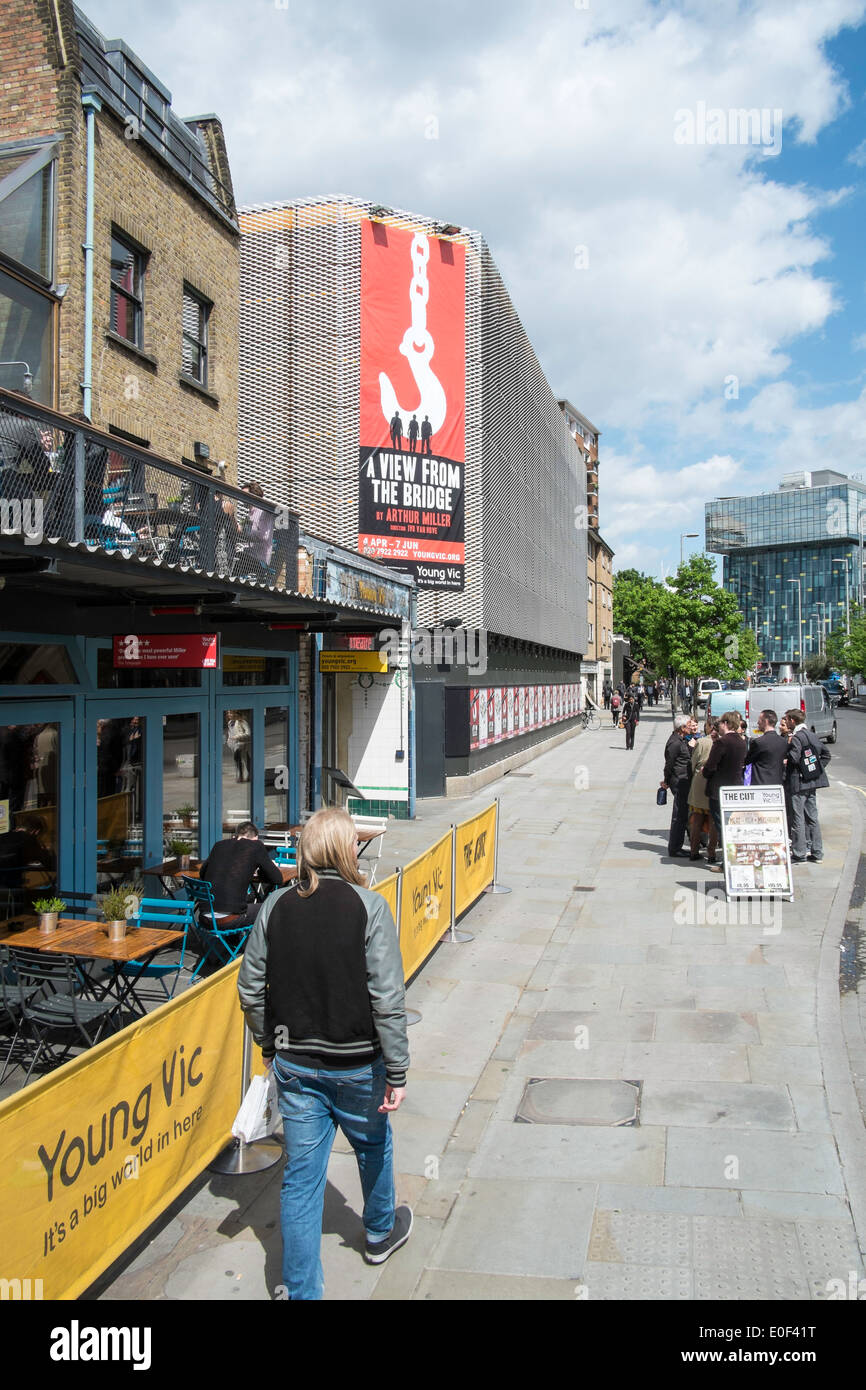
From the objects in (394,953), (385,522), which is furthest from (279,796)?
(394,953)

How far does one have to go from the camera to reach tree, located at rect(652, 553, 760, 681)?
5031cm

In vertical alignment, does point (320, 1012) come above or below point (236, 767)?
below

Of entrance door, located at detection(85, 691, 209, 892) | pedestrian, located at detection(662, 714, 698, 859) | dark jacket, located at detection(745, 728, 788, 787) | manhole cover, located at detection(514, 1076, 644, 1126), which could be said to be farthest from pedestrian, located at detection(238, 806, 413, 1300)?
pedestrian, located at detection(662, 714, 698, 859)

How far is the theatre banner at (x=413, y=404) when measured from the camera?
20.1 metres

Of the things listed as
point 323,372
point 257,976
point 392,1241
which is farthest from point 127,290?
point 392,1241

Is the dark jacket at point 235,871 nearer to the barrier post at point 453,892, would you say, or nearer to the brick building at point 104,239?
the barrier post at point 453,892

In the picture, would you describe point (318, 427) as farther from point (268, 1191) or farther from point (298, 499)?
point (268, 1191)

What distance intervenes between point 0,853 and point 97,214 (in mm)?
8708

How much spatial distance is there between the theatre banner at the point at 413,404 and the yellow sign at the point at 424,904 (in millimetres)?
11594

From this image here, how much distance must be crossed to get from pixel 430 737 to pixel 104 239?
11.3m

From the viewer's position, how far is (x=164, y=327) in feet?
46.3

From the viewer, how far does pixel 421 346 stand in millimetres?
20750

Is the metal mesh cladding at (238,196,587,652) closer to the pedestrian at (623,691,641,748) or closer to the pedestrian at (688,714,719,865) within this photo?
the pedestrian at (688,714,719,865)

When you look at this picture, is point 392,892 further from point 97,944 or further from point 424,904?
point 97,944
